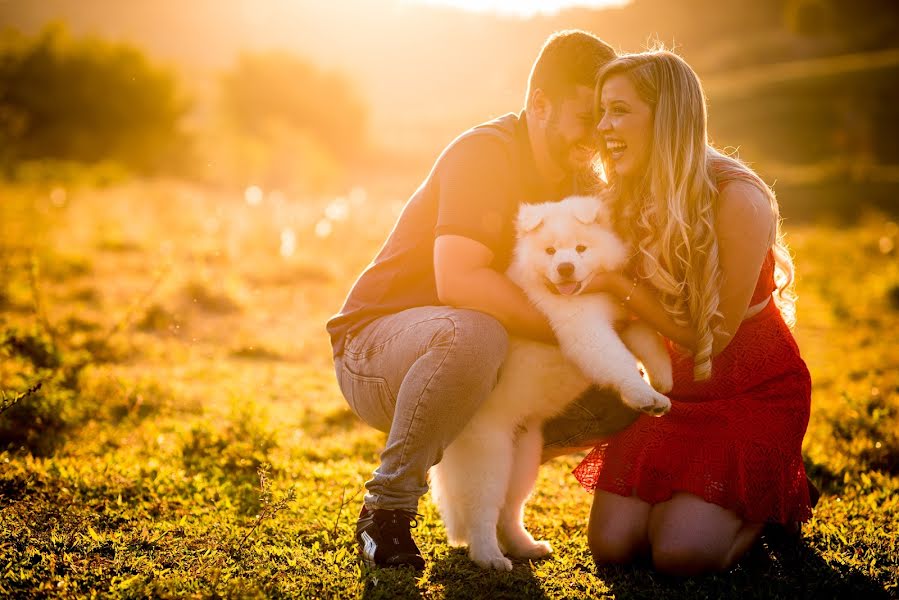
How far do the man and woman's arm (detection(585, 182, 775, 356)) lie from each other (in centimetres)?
36

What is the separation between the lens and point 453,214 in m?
2.73

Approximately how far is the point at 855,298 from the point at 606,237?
6.24 meters

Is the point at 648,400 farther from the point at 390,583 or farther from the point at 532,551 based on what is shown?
the point at 390,583

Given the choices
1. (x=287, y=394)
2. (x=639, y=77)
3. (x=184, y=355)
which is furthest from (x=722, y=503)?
(x=184, y=355)

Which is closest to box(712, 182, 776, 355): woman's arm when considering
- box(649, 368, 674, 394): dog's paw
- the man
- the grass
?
box(649, 368, 674, 394): dog's paw

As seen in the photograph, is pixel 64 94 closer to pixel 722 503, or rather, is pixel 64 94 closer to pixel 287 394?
pixel 287 394

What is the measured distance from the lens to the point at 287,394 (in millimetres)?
5211

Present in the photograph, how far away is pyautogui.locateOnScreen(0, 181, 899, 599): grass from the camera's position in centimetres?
251

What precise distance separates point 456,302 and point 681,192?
920 mm

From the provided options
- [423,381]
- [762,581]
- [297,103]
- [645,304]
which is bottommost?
[762,581]

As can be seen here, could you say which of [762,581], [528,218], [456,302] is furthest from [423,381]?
[762,581]

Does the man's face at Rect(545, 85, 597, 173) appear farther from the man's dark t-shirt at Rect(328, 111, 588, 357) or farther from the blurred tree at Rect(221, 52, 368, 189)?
the blurred tree at Rect(221, 52, 368, 189)

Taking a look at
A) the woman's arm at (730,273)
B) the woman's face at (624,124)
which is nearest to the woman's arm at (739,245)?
the woman's arm at (730,273)

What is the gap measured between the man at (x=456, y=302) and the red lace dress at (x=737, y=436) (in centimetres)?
21
